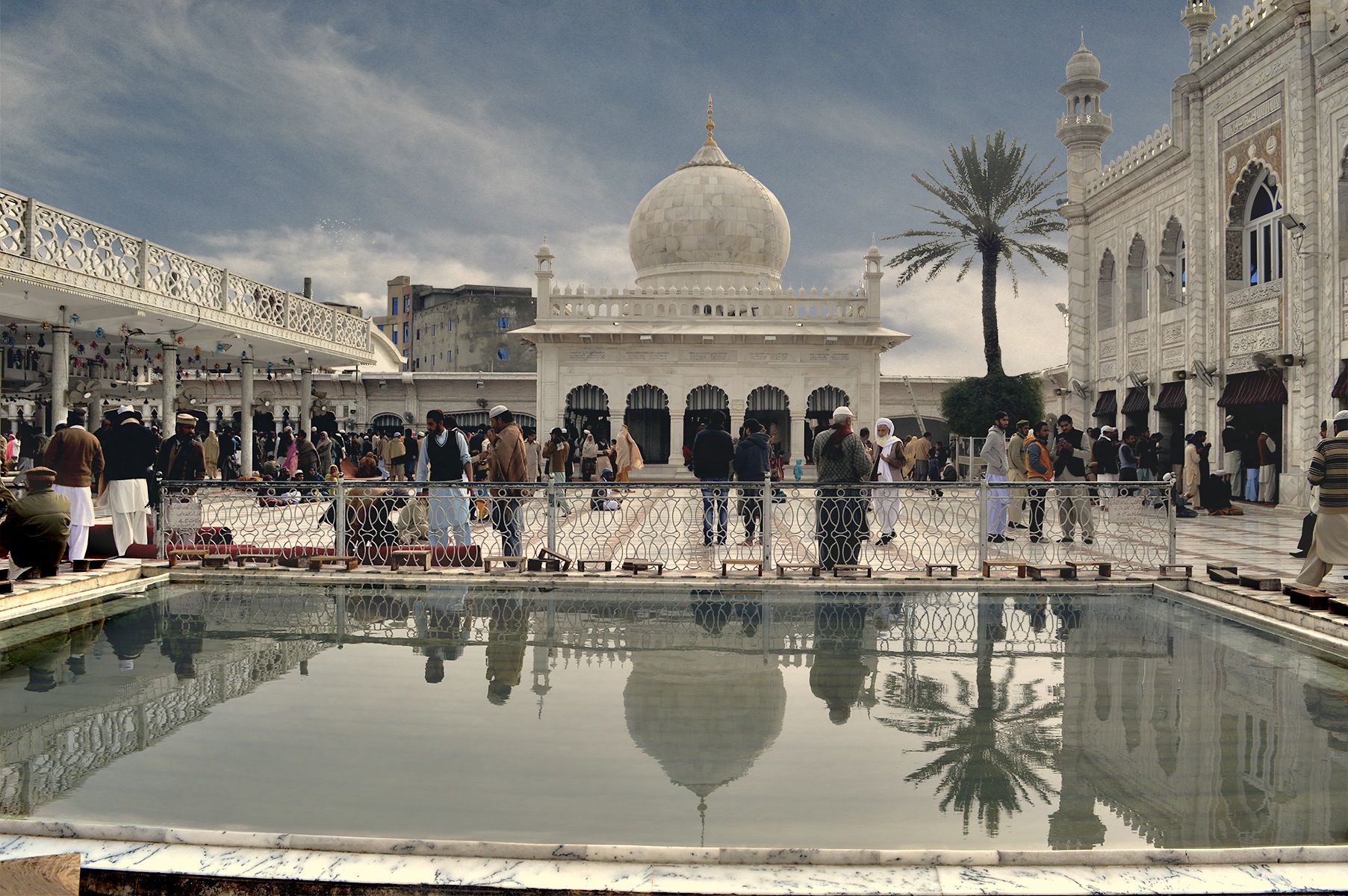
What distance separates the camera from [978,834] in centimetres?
306

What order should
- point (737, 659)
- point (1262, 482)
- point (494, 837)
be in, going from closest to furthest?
point (494, 837) < point (737, 659) < point (1262, 482)

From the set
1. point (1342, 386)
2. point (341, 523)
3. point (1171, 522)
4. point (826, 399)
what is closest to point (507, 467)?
point (341, 523)

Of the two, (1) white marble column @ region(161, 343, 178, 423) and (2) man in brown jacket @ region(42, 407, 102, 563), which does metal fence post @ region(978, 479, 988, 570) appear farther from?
(1) white marble column @ region(161, 343, 178, 423)

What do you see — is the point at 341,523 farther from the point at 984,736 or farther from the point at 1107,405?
the point at 1107,405

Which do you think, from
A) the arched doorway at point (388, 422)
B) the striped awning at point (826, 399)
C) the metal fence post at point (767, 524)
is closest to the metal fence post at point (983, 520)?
the metal fence post at point (767, 524)

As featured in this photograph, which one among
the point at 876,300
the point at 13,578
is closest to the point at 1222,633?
the point at 13,578

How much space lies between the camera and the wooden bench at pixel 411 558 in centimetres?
855

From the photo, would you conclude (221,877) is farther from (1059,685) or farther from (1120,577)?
(1120,577)

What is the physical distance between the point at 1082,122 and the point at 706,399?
11.7 metres

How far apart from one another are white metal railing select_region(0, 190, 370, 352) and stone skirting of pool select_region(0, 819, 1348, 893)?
11.5 meters

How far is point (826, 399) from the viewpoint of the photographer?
23656 mm

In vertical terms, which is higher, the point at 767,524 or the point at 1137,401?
the point at 1137,401

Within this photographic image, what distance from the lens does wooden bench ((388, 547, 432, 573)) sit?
28.1ft

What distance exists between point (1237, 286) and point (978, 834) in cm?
1835
